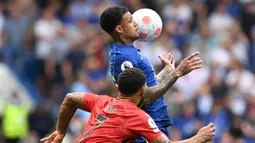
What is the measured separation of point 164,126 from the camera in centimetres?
1074

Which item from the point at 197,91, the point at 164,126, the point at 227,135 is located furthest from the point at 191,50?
the point at 164,126

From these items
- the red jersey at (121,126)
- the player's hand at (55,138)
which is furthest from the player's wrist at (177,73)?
the player's hand at (55,138)

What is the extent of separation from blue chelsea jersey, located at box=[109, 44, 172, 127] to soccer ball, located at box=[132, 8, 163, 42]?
31 cm

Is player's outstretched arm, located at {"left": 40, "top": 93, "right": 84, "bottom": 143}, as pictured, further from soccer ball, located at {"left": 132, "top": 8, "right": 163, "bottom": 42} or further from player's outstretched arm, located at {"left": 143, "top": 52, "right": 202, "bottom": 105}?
soccer ball, located at {"left": 132, "top": 8, "right": 163, "bottom": 42}

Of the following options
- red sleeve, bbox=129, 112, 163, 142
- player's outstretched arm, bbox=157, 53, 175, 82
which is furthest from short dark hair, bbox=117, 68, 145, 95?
player's outstretched arm, bbox=157, 53, 175, 82

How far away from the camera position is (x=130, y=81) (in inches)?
382

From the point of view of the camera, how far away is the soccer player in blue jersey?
10.3m

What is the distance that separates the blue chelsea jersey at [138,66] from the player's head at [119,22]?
0.15 m

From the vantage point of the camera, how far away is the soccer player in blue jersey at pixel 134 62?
33.7 ft

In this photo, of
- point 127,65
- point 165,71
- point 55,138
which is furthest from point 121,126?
point 165,71

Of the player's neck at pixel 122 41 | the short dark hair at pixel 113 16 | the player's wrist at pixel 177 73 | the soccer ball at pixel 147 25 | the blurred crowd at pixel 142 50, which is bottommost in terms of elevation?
the blurred crowd at pixel 142 50

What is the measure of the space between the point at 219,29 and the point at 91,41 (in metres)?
2.97

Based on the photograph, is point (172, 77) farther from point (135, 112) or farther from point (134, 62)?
point (135, 112)

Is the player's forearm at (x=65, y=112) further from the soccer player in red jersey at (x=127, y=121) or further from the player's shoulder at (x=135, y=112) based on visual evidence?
the player's shoulder at (x=135, y=112)
